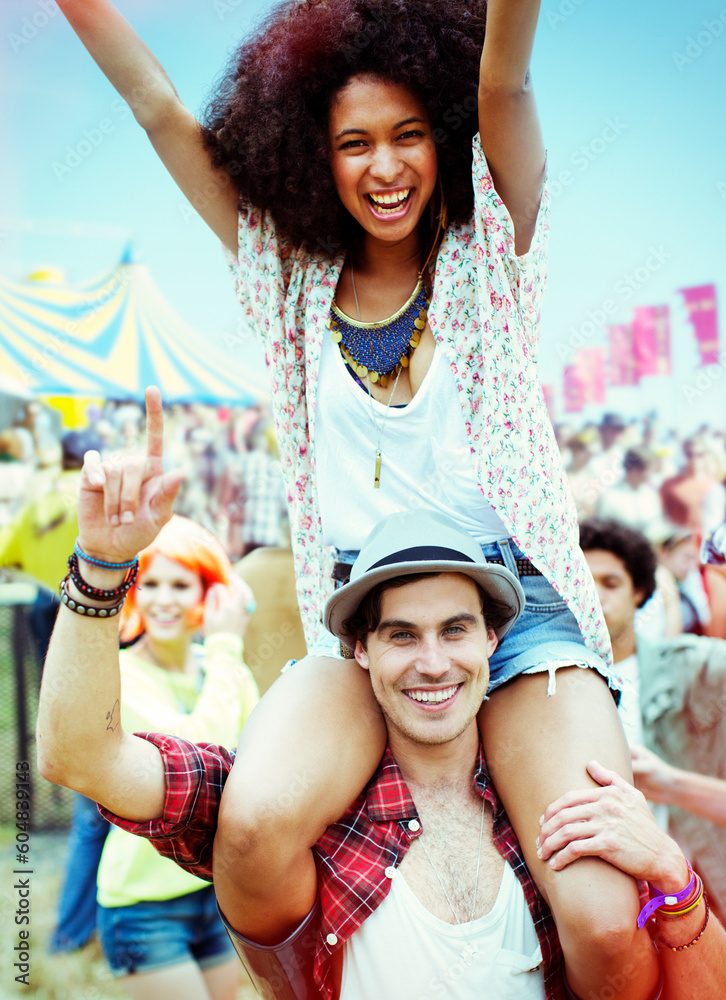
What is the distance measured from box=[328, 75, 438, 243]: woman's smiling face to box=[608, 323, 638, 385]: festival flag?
4.31 m

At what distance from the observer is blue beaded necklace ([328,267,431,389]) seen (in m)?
2.21

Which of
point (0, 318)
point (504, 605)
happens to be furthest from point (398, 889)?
point (0, 318)

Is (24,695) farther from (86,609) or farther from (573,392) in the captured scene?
(573,392)

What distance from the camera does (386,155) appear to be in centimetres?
216


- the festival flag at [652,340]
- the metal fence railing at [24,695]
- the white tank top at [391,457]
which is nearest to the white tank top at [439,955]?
the white tank top at [391,457]

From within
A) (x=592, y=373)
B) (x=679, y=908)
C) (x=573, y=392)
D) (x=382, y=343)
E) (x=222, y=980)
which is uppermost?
(x=592, y=373)

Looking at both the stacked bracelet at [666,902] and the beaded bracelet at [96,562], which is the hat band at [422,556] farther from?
the stacked bracelet at [666,902]

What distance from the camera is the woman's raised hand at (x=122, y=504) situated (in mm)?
1810

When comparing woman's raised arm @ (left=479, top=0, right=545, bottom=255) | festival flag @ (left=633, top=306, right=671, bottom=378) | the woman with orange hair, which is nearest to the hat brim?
woman's raised arm @ (left=479, top=0, right=545, bottom=255)

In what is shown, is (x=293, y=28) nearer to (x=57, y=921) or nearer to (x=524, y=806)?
(x=524, y=806)

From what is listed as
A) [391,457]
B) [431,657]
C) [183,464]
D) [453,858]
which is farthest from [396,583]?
[183,464]

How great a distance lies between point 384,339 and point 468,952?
4.79ft

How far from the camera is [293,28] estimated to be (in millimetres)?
2350

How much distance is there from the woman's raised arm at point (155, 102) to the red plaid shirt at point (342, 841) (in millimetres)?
1409
